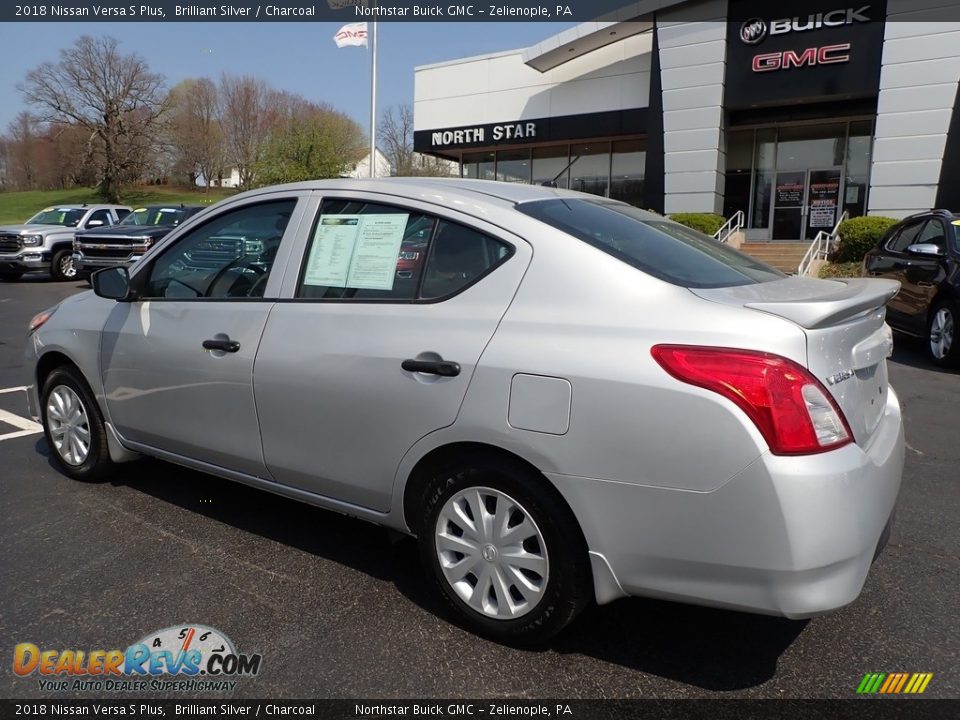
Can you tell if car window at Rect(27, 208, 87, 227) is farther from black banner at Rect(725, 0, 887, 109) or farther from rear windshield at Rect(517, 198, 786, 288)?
rear windshield at Rect(517, 198, 786, 288)

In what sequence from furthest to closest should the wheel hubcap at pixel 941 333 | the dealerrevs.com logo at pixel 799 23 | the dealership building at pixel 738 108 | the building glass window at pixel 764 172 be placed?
the building glass window at pixel 764 172, the dealerrevs.com logo at pixel 799 23, the dealership building at pixel 738 108, the wheel hubcap at pixel 941 333

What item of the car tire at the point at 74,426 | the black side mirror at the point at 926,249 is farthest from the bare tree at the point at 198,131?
the car tire at the point at 74,426

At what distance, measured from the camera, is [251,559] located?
3338 millimetres

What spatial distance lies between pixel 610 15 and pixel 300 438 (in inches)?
816

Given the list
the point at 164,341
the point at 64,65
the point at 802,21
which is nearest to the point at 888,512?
the point at 164,341

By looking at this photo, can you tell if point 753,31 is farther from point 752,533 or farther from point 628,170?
point 752,533

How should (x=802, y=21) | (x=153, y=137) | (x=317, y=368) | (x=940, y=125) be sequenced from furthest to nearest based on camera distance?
(x=153, y=137) → (x=802, y=21) → (x=940, y=125) → (x=317, y=368)

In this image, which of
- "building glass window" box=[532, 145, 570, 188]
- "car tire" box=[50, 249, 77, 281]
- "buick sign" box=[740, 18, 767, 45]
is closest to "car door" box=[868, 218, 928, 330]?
"buick sign" box=[740, 18, 767, 45]

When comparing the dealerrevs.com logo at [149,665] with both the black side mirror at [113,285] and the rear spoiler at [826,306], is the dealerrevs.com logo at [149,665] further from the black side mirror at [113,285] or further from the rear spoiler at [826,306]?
the rear spoiler at [826,306]

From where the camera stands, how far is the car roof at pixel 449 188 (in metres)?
2.98

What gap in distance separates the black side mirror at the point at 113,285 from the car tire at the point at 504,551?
2188mm

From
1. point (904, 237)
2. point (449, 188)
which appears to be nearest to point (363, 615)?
point (449, 188)

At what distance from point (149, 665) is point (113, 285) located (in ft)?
6.90

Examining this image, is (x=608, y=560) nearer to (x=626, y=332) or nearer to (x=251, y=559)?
(x=626, y=332)
